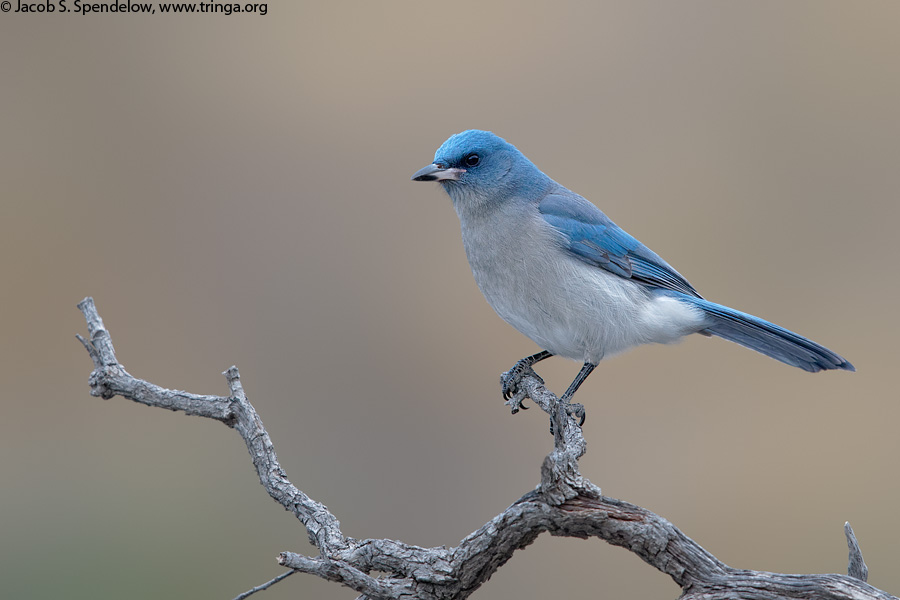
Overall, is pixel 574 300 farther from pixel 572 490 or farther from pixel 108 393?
pixel 108 393

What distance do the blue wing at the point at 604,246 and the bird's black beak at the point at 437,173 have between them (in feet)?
1.32

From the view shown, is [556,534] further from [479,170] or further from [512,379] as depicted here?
[479,170]

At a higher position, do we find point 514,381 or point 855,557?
point 514,381

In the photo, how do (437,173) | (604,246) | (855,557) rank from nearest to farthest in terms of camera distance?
(855,557)
(437,173)
(604,246)

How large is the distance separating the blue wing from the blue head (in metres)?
0.16

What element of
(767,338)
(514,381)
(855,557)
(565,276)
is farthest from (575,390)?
(855,557)

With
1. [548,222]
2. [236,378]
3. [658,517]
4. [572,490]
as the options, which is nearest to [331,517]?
[236,378]

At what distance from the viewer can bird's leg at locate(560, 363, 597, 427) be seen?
3143 mm

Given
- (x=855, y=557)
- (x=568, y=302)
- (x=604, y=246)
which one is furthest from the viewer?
(x=604, y=246)

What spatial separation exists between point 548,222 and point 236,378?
151cm

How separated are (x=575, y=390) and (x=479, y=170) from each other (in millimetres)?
1016

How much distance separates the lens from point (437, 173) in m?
3.35

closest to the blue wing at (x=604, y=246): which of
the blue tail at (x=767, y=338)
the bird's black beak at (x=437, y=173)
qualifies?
the blue tail at (x=767, y=338)

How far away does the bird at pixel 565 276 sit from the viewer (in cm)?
318
